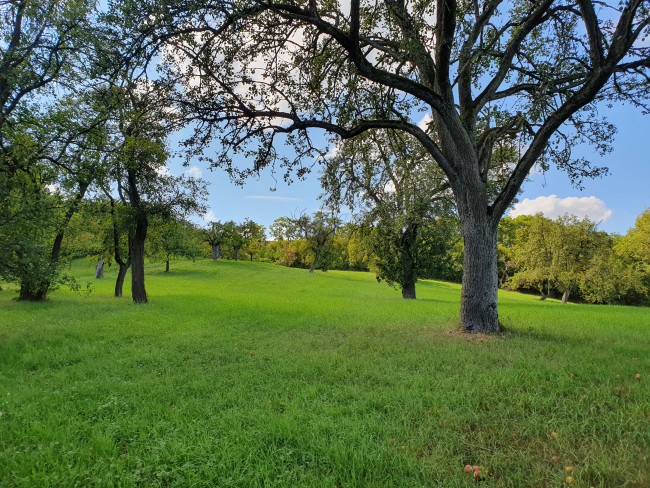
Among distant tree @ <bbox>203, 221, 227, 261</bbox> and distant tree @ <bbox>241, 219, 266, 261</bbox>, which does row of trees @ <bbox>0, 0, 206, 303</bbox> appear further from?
distant tree @ <bbox>241, 219, 266, 261</bbox>

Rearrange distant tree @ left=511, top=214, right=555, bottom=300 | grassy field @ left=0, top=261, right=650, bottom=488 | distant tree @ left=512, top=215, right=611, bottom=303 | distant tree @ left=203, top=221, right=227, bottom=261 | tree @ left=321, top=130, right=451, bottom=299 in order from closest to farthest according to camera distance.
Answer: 1. grassy field @ left=0, top=261, right=650, bottom=488
2. tree @ left=321, top=130, right=451, bottom=299
3. distant tree @ left=512, top=215, right=611, bottom=303
4. distant tree @ left=511, top=214, right=555, bottom=300
5. distant tree @ left=203, top=221, right=227, bottom=261

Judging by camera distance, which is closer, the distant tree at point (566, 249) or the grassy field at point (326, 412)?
the grassy field at point (326, 412)

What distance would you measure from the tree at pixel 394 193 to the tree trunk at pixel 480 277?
3.91 m

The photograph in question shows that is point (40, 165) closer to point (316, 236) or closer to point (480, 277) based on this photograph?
point (480, 277)

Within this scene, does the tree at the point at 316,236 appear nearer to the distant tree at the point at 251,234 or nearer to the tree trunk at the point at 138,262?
the distant tree at the point at 251,234

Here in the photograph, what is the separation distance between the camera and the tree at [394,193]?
1101cm

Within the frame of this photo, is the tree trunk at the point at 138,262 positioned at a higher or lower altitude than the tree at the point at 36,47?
lower

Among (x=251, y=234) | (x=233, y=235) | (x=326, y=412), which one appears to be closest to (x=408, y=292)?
(x=326, y=412)

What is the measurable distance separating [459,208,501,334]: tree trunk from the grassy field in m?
0.64

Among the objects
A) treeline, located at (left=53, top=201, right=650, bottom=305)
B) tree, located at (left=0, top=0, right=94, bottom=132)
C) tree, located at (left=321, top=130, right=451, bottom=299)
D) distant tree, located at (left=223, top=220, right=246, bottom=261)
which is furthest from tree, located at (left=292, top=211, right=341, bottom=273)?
tree, located at (left=0, top=0, right=94, bottom=132)

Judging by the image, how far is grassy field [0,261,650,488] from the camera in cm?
274

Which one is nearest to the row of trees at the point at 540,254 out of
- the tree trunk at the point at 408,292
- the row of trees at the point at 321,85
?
the tree trunk at the point at 408,292

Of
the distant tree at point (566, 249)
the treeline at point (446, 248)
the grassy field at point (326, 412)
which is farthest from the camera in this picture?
the distant tree at point (566, 249)

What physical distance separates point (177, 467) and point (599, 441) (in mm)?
4007
